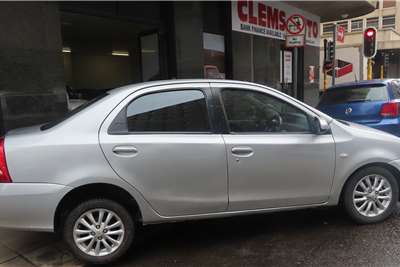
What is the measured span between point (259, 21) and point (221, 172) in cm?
876

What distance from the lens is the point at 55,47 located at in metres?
Result: 7.10

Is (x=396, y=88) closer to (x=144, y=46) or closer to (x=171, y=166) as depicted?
(x=171, y=166)

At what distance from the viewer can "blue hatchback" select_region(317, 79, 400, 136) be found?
673 cm

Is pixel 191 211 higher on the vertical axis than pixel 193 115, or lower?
lower

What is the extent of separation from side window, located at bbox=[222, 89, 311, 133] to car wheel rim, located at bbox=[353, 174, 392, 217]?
88 cm

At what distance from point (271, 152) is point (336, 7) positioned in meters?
11.2

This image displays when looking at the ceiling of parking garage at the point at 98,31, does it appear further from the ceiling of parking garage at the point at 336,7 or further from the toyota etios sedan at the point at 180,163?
the toyota etios sedan at the point at 180,163

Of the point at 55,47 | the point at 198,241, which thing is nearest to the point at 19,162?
the point at 198,241

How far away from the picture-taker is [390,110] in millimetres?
6734

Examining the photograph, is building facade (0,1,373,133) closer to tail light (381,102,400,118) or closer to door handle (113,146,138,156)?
door handle (113,146,138,156)

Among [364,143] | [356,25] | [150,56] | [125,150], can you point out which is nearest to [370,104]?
[364,143]

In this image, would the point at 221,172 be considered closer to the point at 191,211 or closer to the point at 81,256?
the point at 191,211

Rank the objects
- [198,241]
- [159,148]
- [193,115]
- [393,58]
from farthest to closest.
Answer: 1. [393,58]
2. [198,241]
3. [193,115]
4. [159,148]

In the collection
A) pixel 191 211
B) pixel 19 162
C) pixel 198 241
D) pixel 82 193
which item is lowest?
pixel 198 241
